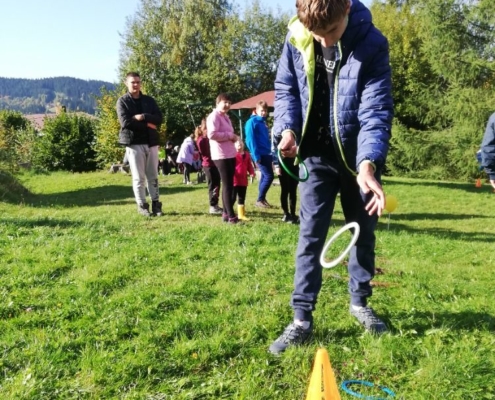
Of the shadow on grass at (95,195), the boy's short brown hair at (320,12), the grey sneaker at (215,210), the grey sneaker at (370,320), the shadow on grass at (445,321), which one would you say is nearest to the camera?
the boy's short brown hair at (320,12)

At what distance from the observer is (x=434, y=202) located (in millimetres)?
12141

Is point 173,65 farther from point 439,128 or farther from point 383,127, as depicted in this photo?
point 383,127

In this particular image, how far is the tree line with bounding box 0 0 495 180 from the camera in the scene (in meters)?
20.0

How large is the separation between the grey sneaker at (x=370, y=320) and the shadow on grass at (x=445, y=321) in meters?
0.19

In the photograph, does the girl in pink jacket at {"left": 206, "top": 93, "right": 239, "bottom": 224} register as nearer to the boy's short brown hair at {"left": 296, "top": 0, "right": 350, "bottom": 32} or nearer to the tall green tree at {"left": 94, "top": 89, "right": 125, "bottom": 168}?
the boy's short brown hair at {"left": 296, "top": 0, "right": 350, "bottom": 32}

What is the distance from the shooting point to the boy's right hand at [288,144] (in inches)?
109

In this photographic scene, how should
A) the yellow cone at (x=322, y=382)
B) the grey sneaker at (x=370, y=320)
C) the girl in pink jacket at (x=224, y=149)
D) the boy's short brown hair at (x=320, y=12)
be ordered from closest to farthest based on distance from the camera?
1. the yellow cone at (x=322, y=382)
2. the boy's short brown hair at (x=320, y=12)
3. the grey sneaker at (x=370, y=320)
4. the girl in pink jacket at (x=224, y=149)

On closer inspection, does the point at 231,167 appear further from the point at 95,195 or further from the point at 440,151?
→ the point at 440,151

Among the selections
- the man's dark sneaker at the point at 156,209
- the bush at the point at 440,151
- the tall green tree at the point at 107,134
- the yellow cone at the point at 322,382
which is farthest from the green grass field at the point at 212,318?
the tall green tree at the point at 107,134

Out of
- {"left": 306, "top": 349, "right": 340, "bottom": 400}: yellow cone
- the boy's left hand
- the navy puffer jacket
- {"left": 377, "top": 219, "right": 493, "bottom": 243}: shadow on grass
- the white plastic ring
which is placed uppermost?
the navy puffer jacket

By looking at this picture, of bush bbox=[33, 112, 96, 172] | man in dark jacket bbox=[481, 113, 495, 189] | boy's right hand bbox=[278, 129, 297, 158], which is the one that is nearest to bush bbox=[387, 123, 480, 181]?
man in dark jacket bbox=[481, 113, 495, 189]

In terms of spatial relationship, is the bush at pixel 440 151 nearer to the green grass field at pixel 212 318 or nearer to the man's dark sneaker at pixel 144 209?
the green grass field at pixel 212 318

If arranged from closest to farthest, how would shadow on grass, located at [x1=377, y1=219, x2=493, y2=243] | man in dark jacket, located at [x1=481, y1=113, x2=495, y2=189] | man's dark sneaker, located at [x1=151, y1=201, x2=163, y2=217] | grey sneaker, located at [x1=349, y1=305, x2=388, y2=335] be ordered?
grey sneaker, located at [x1=349, y1=305, x2=388, y2=335] < man in dark jacket, located at [x1=481, y1=113, x2=495, y2=189] < shadow on grass, located at [x1=377, y1=219, x2=493, y2=243] < man's dark sneaker, located at [x1=151, y1=201, x2=163, y2=217]

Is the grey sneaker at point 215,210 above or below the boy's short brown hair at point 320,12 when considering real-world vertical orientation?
below
